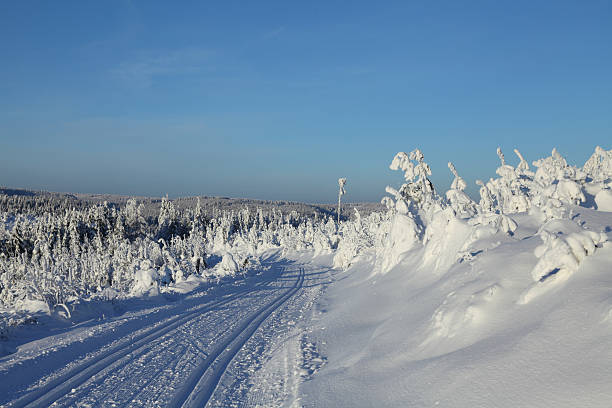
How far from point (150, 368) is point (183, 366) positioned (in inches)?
27.1

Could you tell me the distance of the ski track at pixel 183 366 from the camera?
6562 millimetres

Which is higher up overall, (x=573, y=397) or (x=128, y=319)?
(x=573, y=397)

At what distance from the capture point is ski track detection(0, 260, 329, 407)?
21.5 feet

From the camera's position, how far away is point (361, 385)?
240 inches

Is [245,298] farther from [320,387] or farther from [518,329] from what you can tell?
[518,329]

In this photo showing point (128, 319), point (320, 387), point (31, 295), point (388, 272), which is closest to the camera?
point (320, 387)

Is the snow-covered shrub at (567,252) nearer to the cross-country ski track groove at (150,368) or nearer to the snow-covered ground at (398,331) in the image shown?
the snow-covered ground at (398,331)

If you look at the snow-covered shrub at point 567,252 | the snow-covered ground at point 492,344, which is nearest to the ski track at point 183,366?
the snow-covered ground at point 492,344

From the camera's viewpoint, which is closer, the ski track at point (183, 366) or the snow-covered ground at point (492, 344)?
the snow-covered ground at point (492, 344)

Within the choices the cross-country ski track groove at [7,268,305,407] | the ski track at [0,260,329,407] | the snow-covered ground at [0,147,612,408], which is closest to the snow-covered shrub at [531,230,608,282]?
the snow-covered ground at [0,147,612,408]

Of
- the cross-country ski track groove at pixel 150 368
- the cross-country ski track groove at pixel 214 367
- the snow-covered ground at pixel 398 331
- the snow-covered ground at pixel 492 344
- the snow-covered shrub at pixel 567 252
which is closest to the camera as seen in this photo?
the snow-covered ground at pixel 492 344

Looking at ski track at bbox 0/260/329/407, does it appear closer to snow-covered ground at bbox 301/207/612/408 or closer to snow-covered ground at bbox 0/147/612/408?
snow-covered ground at bbox 0/147/612/408

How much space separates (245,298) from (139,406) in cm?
1107

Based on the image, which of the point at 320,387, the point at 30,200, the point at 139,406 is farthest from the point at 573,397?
the point at 30,200
